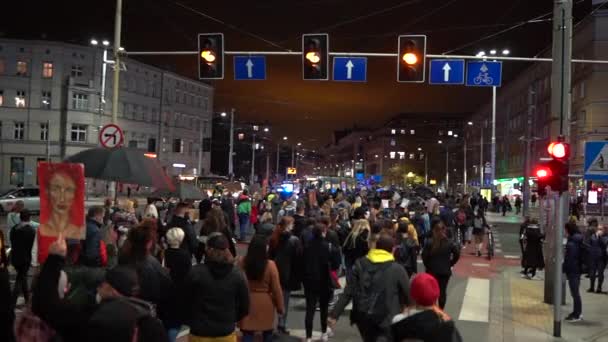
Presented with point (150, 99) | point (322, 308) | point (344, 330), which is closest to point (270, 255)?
point (322, 308)

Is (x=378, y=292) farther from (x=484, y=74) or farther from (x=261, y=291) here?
(x=484, y=74)

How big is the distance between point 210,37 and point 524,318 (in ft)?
31.0

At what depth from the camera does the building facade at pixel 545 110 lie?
5019 centimetres

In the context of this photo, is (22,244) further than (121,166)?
Yes

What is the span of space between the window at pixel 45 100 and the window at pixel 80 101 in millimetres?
2134

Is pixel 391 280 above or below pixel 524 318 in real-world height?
above

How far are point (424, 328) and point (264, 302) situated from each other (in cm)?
274

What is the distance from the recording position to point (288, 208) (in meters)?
19.8

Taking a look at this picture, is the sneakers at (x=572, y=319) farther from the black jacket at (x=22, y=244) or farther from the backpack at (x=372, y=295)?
the black jacket at (x=22, y=244)

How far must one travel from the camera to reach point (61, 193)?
5.95m

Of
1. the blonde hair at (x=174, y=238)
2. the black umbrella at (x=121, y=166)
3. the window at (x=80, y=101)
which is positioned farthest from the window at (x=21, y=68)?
the blonde hair at (x=174, y=238)

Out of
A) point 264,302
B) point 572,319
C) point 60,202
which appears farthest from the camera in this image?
point 572,319

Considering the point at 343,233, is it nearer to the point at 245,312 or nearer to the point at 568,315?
the point at 568,315

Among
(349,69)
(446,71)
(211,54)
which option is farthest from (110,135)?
(446,71)
